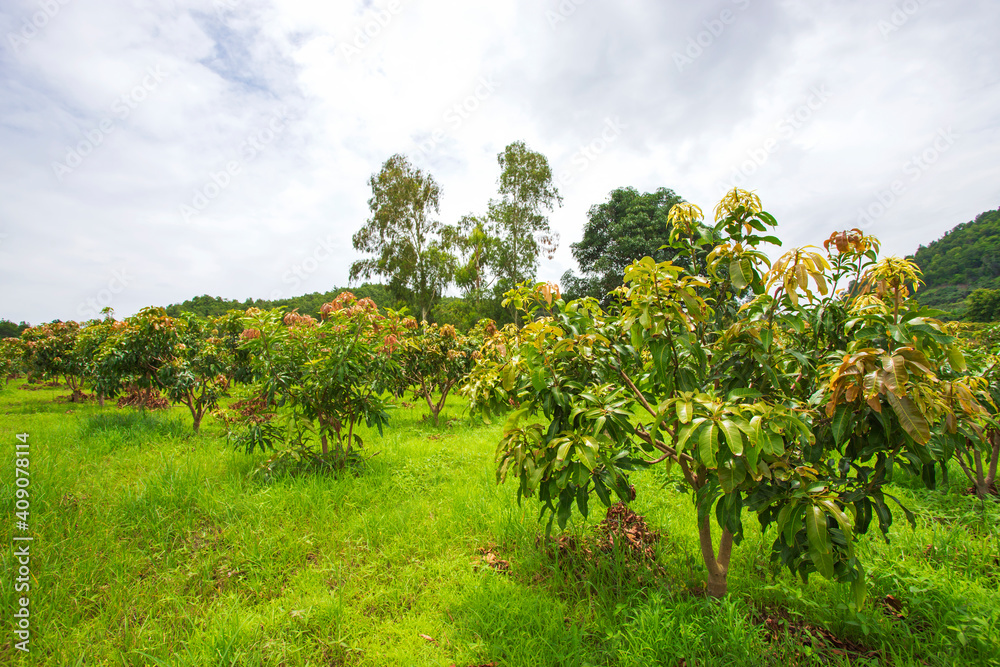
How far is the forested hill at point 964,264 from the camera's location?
67.8 feet

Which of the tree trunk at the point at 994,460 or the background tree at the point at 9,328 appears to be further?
the background tree at the point at 9,328

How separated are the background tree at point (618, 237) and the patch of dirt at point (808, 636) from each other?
17376mm

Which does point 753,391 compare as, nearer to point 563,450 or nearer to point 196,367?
point 563,450

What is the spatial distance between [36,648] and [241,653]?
1.06 m

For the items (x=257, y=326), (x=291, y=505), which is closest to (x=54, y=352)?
(x=257, y=326)

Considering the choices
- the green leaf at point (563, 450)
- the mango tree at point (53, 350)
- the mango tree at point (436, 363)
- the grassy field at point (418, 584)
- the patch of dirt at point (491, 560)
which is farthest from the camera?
the mango tree at point (53, 350)

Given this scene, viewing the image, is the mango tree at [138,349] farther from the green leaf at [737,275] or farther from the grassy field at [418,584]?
the green leaf at [737,275]

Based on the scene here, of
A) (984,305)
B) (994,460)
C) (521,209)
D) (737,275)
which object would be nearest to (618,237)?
(521,209)

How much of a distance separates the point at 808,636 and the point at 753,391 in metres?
1.25

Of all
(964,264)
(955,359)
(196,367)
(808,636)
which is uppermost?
(964,264)

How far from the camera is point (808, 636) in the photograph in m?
1.92

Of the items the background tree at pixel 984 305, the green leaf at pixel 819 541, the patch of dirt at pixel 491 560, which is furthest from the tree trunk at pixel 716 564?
the background tree at pixel 984 305

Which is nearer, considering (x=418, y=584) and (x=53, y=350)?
(x=418, y=584)

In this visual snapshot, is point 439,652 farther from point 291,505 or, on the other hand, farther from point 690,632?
point 291,505
